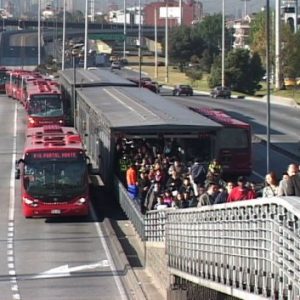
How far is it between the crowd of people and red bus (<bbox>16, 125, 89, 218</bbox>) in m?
1.22

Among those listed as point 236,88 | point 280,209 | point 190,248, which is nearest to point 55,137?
point 190,248

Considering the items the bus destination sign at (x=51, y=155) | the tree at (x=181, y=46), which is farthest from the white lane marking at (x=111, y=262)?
the tree at (x=181, y=46)

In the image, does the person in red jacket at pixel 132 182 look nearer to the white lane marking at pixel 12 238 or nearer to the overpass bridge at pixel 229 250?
the white lane marking at pixel 12 238

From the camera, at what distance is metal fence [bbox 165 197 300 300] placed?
11125 mm

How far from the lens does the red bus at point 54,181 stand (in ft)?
102

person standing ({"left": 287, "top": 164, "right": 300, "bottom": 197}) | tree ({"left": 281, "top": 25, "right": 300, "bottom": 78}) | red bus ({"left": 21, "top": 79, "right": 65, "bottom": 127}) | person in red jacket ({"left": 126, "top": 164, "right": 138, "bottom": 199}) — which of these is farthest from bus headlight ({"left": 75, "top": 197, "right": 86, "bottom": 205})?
tree ({"left": 281, "top": 25, "right": 300, "bottom": 78})

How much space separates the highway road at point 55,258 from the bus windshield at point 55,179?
75 cm

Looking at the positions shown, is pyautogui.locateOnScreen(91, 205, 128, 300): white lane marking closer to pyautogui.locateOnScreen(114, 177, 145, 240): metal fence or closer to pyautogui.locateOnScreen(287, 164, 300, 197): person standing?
pyautogui.locateOnScreen(114, 177, 145, 240): metal fence

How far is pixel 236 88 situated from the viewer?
110000 mm

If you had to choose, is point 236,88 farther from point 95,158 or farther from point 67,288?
point 67,288

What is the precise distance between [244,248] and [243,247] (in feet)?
0.18

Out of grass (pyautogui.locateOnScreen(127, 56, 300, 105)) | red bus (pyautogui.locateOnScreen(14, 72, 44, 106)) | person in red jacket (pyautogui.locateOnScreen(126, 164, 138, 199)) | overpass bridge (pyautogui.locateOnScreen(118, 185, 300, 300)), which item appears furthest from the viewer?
grass (pyautogui.locateOnScreen(127, 56, 300, 105))

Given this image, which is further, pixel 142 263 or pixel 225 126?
pixel 225 126

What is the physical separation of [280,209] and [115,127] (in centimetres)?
2120
